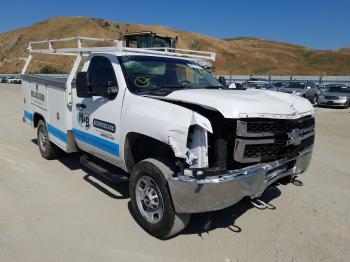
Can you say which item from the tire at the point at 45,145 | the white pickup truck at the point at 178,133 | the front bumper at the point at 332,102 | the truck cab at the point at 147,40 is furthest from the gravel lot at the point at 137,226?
the front bumper at the point at 332,102

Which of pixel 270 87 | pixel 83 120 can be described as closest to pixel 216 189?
pixel 83 120

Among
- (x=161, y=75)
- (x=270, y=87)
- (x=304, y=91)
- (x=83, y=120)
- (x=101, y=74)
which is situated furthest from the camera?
(x=270, y=87)

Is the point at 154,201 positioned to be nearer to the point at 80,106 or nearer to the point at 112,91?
the point at 112,91

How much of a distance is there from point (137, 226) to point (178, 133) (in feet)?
4.67

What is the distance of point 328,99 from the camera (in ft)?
68.1

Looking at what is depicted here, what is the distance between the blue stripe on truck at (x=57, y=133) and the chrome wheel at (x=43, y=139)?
0.40 metres

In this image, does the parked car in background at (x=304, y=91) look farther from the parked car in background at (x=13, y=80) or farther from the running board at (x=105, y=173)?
the parked car in background at (x=13, y=80)

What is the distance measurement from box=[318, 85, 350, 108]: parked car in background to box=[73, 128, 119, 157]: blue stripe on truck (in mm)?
18622

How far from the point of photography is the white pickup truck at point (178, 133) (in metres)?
3.42

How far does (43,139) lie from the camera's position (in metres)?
6.83

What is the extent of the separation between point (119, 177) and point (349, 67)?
9127 centimetres

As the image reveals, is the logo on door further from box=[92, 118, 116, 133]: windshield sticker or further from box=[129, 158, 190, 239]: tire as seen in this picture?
box=[129, 158, 190, 239]: tire

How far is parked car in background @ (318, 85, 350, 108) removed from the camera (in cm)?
2031

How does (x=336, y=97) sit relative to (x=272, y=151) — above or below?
below
